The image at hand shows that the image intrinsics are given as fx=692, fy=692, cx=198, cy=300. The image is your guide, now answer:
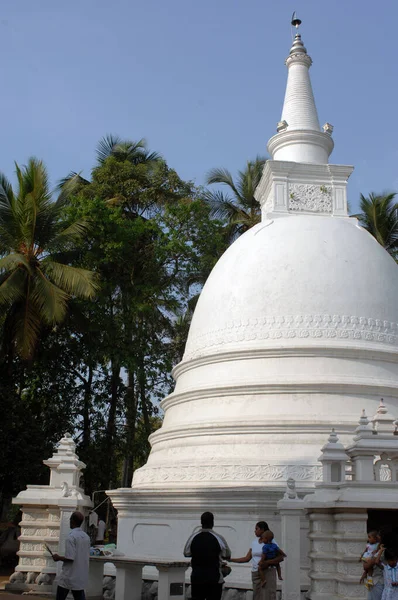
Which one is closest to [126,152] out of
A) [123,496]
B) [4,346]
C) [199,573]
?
[4,346]

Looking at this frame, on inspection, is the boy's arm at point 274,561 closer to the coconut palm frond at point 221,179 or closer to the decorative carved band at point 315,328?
the decorative carved band at point 315,328

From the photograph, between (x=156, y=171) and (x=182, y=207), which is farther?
(x=156, y=171)

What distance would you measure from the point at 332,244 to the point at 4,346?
35.5ft

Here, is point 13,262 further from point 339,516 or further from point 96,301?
point 339,516

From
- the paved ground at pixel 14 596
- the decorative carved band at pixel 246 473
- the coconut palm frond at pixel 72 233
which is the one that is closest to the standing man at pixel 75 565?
the paved ground at pixel 14 596

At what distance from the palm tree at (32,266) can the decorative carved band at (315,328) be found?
22.3 feet

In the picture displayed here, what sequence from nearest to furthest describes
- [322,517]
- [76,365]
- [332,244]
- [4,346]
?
[322,517]
[332,244]
[4,346]
[76,365]

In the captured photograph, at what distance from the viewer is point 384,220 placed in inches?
1230

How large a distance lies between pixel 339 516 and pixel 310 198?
10941 millimetres

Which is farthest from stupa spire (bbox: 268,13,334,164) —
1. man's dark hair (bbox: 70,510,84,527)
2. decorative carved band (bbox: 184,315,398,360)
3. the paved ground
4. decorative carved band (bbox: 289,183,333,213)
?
man's dark hair (bbox: 70,510,84,527)

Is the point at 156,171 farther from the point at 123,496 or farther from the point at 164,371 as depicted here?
the point at 123,496

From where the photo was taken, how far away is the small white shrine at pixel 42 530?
12828 mm

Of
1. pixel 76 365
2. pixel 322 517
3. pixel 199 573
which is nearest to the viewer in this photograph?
pixel 199 573

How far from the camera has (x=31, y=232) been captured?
22078 millimetres
